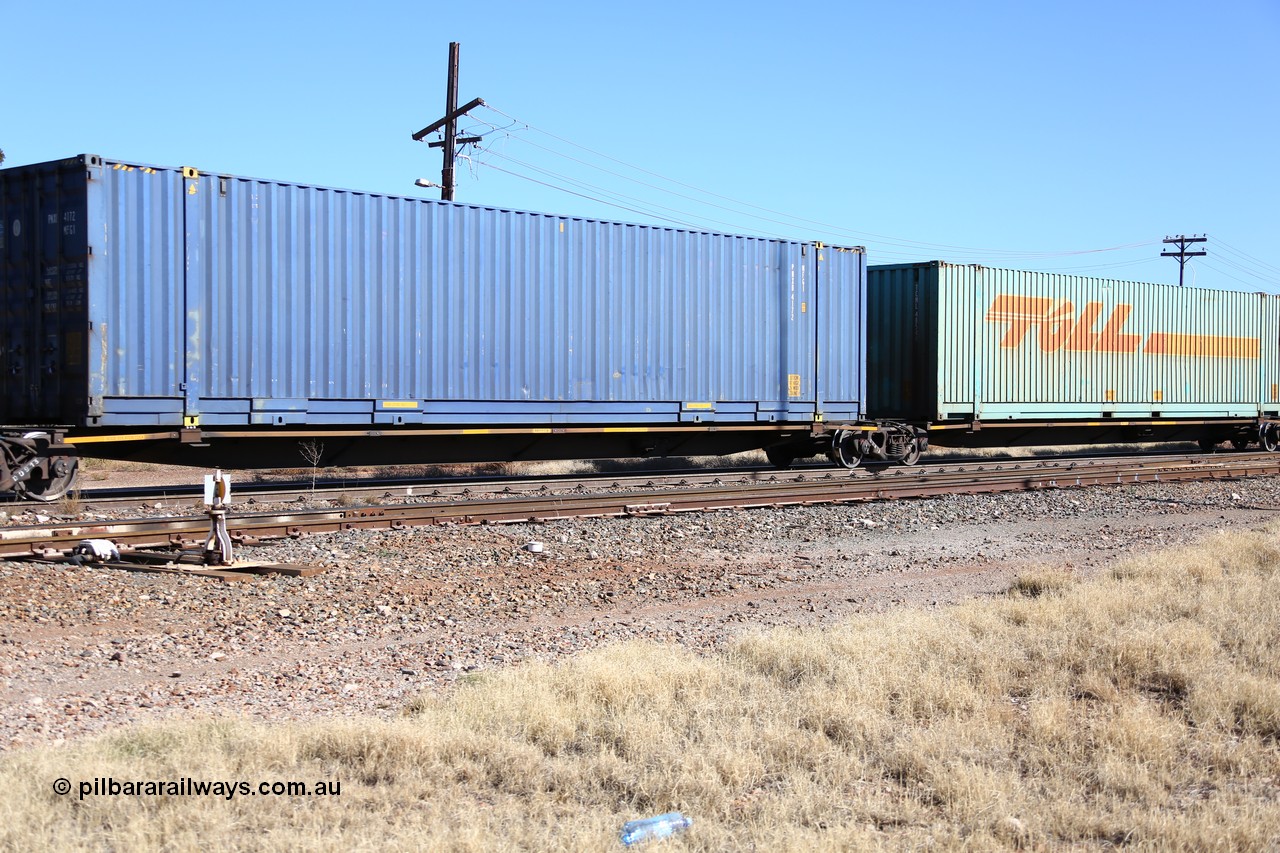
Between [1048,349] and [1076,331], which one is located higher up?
[1076,331]

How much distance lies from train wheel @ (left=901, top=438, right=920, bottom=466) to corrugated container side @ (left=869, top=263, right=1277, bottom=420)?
0.71 meters

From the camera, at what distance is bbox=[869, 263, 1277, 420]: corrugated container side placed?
66.2 ft

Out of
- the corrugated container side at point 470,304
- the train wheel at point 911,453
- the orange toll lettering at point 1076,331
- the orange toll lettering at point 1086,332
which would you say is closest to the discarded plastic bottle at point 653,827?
the corrugated container side at point 470,304

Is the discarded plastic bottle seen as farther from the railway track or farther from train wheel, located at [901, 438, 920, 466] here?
train wheel, located at [901, 438, 920, 466]

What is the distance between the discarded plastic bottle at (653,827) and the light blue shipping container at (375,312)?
9.87 metres

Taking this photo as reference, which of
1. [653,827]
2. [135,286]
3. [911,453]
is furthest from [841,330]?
[653,827]

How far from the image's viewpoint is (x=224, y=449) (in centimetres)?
1341

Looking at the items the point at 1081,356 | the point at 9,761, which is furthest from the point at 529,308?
the point at 1081,356

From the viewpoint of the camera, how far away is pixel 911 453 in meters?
20.3

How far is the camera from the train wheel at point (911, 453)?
20234 millimetres

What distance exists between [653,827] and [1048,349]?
19.4m

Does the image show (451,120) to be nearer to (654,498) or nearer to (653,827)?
(654,498)

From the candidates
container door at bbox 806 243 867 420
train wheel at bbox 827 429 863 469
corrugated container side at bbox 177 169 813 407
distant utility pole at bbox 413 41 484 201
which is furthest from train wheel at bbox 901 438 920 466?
distant utility pole at bbox 413 41 484 201

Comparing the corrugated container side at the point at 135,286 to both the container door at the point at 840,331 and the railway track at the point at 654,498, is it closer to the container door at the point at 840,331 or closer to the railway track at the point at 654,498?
the railway track at the point at 654,498
